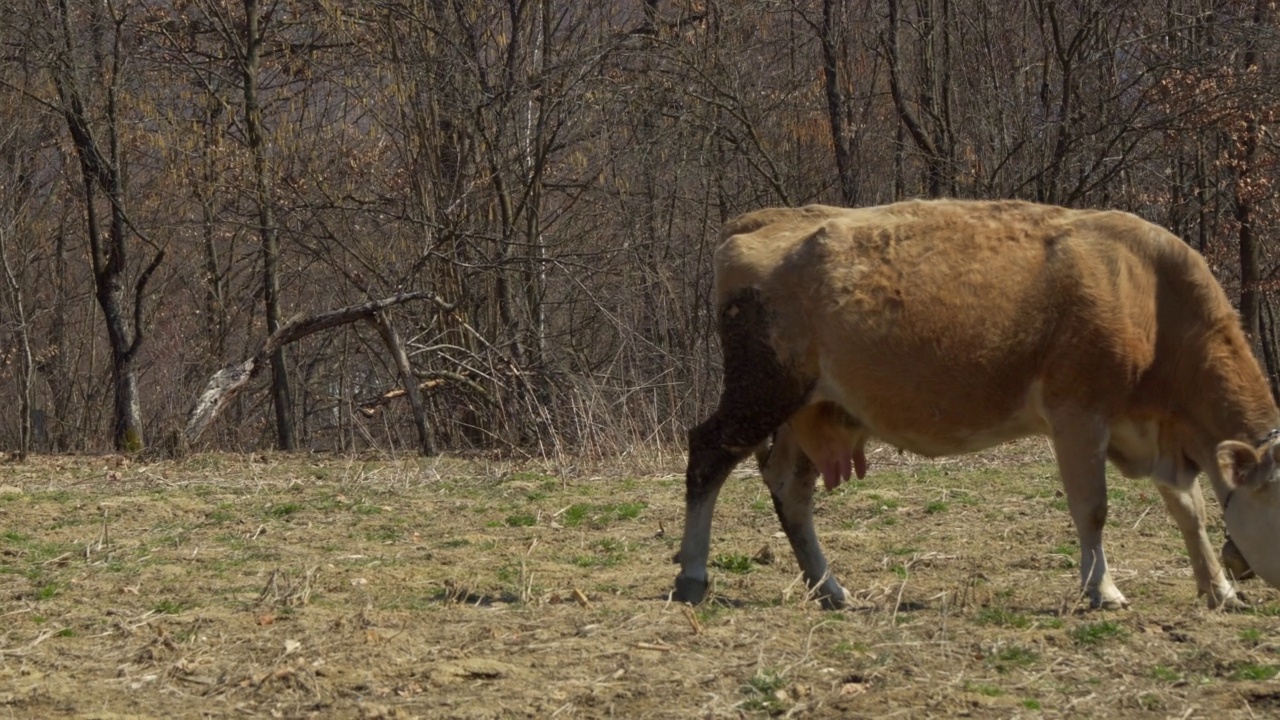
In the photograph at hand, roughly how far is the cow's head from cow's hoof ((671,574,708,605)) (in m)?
2.66

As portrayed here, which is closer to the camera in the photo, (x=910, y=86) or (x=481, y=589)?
(x=481, y=589)

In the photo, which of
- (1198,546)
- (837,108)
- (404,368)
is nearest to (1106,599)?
(1198,546)

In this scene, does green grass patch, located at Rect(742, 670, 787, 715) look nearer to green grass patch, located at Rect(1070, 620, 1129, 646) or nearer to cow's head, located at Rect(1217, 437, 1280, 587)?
green grass patch, located at Rect(1070, 620, 1129, 646)

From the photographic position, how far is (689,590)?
25.1 feet

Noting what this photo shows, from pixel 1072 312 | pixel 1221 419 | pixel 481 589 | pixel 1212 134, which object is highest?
pixel 1212 134

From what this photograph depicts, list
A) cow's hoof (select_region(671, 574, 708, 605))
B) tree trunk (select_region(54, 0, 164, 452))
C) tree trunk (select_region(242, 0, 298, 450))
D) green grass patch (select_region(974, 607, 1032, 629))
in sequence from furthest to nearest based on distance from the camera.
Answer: tree trunk (select_region(242, 0, 298, 450)), tree trunk (select_region(54, 0, 164, 452)), cow's hoof (select_region(671, 574, 708, 605)), green grass patch (select_region(974, 607, 1032, 629))

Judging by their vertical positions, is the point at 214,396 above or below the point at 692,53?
below

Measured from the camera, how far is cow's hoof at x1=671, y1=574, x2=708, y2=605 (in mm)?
7633

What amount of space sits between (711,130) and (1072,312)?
11.9 m

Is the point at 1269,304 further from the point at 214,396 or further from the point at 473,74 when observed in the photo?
the point at 214,396

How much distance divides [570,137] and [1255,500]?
524 inches

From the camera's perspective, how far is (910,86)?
2069 centimetres

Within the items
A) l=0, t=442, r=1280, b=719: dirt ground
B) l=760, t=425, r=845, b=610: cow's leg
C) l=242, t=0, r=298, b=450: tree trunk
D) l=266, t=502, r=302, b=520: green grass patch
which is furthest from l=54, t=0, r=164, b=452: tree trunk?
l=760, t=425, r=845, b=610: cow's leg

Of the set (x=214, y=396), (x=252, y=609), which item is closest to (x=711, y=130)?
(x=214, y=396)
